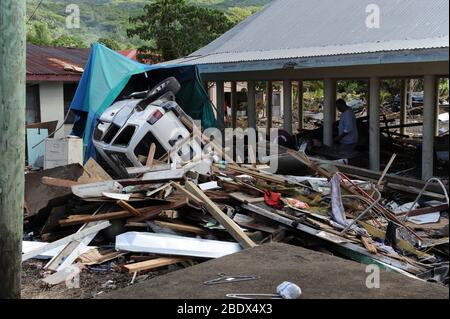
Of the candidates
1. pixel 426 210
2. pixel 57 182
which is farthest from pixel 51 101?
pixel 426 210

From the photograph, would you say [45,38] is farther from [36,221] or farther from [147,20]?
[36,221]

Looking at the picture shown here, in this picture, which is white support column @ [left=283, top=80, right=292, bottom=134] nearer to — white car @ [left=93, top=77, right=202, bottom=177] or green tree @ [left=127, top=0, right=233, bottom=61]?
white car @ [left=93, top=77, right=202, bottom=177]

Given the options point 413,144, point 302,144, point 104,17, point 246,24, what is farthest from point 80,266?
point 104,17

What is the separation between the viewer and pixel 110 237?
7.52m

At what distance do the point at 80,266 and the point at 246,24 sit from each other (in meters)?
12.7

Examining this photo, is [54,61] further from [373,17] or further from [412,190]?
[412,190]

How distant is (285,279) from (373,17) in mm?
9768

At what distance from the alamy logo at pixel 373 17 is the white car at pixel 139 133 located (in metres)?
4.51

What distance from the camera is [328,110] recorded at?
13.5m

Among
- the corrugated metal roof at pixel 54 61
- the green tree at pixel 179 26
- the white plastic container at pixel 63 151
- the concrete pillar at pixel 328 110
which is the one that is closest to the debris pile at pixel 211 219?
the white plastic container at pixel 63 151

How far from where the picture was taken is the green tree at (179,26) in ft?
77.8

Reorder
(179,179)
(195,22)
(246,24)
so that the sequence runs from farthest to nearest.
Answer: (195,22), (246,24), (179,179)
